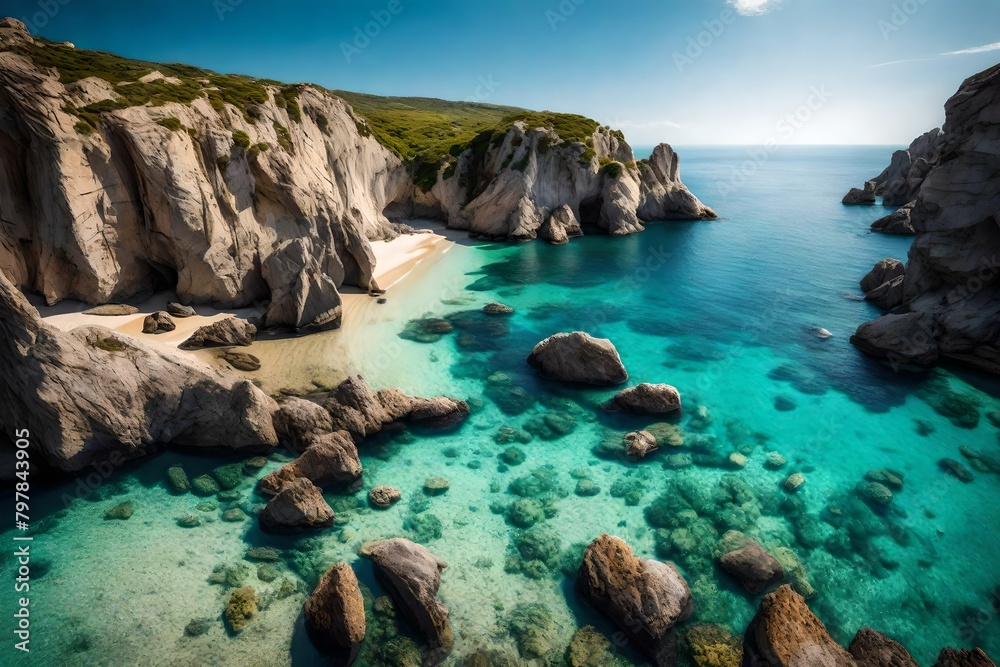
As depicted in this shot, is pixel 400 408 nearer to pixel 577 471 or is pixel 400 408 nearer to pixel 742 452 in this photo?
pixel 577 471

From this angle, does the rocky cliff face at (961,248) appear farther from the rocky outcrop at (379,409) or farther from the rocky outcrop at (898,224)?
the rocky outcrop at (898,224)

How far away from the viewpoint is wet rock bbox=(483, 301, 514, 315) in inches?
1323

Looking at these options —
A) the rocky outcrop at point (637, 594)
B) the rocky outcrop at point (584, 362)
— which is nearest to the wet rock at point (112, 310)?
the rocky outcrop at point (584, 362)

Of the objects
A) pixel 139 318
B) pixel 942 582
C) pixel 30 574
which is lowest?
pixel 942 582

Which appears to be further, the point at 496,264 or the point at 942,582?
the point at 496,264

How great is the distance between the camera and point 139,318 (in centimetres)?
2667

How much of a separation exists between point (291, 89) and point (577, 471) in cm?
4368

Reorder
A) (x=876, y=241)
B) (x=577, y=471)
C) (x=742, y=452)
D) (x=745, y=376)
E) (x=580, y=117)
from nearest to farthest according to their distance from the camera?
(x=577, y=471) → (x=742, y=452) → (x=745, y=376) → (x=876, y=241) → (x=580, y=117)

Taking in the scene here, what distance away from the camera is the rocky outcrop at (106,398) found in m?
15.4

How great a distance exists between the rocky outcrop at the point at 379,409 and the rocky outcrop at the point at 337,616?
7.40m

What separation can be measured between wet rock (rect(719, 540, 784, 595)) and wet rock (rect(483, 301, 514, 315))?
22277mm

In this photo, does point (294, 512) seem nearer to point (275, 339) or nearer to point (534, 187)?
point (275, 339)

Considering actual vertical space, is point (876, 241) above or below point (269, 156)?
below

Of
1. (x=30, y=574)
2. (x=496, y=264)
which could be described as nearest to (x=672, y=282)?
(x=496, y=264)
